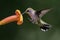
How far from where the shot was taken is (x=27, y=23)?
7.10ft

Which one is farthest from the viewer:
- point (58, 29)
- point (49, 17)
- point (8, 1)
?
point (58, 29)

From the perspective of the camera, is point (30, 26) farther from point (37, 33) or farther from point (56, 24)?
point (56, 24)

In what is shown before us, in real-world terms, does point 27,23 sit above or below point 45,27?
above

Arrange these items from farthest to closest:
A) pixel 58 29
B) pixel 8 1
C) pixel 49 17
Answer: pixel 58 29, pixel 49 17, pixel 8 1

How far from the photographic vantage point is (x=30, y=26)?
2.19 m

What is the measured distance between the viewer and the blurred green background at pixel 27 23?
198 centimetres

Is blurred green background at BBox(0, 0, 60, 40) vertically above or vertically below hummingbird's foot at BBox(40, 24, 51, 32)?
above

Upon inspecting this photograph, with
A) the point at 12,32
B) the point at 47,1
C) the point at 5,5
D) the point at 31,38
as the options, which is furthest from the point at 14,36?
the point at 47,1

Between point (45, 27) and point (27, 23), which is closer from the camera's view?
point (45, 27)

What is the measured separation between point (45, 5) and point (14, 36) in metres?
0.48

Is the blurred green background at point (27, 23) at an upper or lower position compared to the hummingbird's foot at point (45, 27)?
upper

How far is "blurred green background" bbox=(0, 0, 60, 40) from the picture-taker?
198 centimetres

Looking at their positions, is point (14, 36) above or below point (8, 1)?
Answer: below

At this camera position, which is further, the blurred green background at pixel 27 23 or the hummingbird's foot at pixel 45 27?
the blurred green background at pixel 27 23
